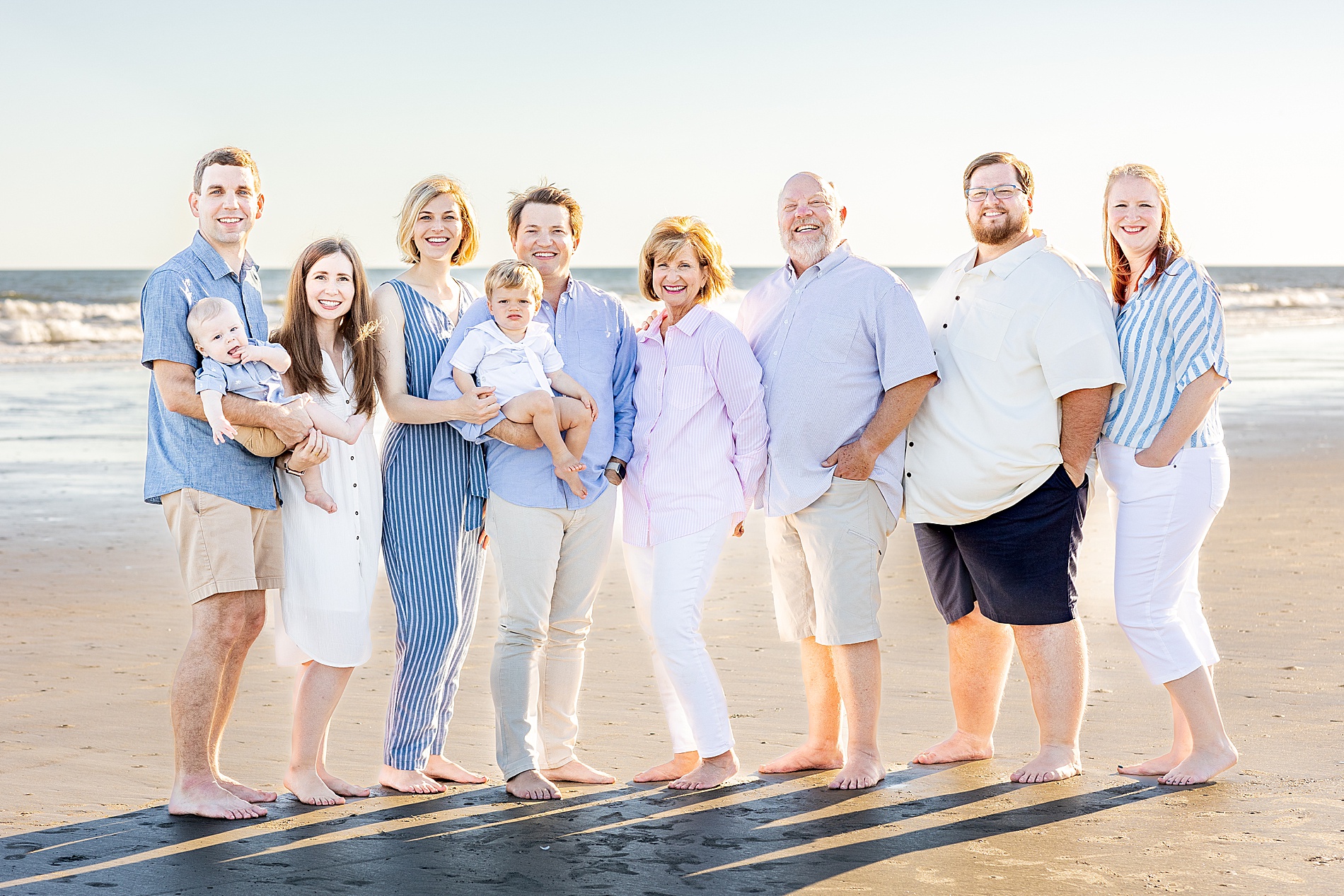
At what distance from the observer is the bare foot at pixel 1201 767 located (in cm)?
394

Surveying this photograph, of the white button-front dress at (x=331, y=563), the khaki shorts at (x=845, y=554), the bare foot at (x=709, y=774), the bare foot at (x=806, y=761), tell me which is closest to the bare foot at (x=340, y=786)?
the white button-front dress at (x=331, y=563)

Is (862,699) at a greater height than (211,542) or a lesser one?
lesser

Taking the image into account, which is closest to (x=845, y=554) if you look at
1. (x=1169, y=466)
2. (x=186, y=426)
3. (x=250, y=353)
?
(x=1169, y=466)

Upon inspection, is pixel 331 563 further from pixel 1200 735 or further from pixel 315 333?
pixel 1200 735

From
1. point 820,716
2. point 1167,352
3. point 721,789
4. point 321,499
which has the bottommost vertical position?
point 721,789

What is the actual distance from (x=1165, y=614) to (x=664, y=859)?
1.85 metres

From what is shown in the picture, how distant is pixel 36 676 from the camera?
5262 mm

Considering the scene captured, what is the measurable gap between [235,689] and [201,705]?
8.5 inches

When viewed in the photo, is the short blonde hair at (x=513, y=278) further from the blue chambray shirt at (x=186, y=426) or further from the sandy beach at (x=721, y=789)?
the sandy beach at (x=721, y=789)

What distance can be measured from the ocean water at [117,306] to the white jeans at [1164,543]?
1.66 m

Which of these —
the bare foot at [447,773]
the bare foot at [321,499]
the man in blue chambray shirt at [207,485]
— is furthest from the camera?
the bare foot at [447,773]

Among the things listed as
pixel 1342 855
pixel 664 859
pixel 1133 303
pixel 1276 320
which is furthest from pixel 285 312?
pixel 1276 320

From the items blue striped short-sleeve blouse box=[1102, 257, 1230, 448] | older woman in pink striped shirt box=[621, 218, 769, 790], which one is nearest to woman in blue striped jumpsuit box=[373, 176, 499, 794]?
older woman in pink striped shirt box=[621, 218, 769, 790]

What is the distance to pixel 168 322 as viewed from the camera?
366 centimetres
